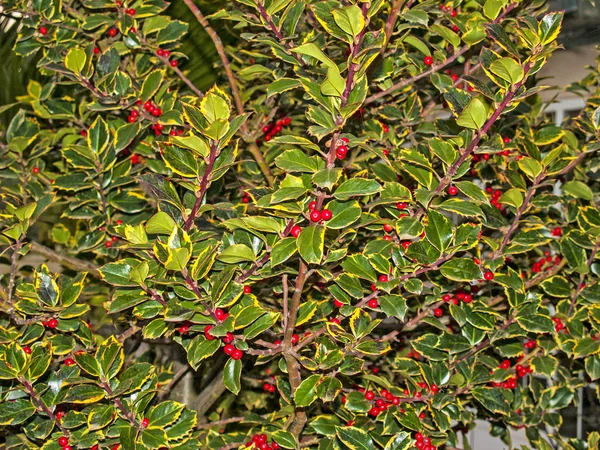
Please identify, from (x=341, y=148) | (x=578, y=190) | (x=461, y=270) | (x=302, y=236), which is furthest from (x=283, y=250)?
(x=578, y=190)

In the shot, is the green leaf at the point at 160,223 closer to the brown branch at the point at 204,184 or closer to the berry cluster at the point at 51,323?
the brown branch at the point at 204,184

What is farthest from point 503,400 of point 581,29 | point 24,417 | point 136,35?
point 581,29

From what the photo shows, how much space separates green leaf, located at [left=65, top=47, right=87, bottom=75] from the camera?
1.04 m

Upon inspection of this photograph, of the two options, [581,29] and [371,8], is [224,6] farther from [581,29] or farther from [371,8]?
[581,29]

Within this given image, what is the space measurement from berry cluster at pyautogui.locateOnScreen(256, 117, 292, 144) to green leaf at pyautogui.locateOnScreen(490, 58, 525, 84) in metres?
0.58

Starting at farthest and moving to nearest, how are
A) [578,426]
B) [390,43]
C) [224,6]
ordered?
[578,426] → [224,6] → [390,43]

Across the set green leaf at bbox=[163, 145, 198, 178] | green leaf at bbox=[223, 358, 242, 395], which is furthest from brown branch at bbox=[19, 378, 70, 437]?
green leaf at bbox=[163, 145, 198, 178]

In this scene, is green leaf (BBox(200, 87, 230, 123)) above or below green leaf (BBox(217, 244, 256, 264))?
above

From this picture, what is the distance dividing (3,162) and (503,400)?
2.94 ft

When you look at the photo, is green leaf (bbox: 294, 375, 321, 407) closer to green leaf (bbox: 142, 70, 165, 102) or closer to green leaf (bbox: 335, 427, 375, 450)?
green leaf (bbox: 335, 427, 375, 450)

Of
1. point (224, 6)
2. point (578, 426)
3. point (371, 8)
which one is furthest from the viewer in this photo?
point (578, 426)

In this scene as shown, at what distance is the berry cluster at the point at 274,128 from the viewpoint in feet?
4.26

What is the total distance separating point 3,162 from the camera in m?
1.18

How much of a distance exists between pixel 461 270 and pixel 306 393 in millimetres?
247
